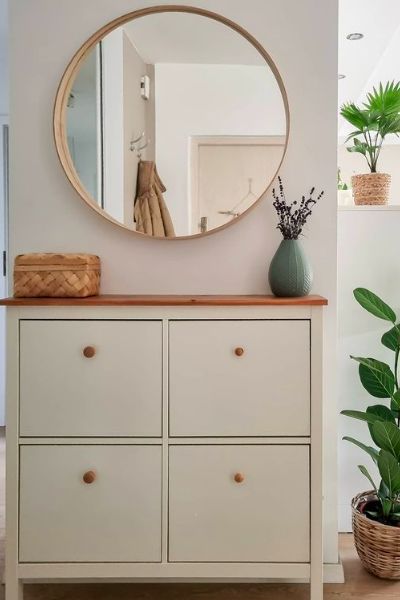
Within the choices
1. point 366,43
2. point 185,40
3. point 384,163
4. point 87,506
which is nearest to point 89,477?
point 87,506

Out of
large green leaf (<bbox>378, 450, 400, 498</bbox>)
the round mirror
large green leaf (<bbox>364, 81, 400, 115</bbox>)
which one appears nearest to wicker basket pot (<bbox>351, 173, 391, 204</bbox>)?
large green leaf (<bbox>364, 81, 400, 115</bbox>)

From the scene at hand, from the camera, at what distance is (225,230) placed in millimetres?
1898

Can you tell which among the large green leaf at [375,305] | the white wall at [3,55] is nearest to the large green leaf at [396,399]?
the large green leaf at [375,305]

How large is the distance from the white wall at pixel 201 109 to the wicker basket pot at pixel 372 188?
50 centimetres

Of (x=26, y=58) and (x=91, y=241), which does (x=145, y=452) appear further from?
(x=26, y=58)

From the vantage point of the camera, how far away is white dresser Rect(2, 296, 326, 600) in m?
1.58

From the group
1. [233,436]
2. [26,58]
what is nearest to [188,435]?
[233,436]

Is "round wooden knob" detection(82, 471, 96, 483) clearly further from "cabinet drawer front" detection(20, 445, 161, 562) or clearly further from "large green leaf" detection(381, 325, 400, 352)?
"large green leaf" detection(381, 325, 400, 352)

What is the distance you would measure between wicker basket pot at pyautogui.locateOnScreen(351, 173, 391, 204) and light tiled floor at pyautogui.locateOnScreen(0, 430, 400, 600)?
1414mm

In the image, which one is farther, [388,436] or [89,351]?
[388,436]

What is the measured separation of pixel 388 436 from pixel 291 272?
0.62 m

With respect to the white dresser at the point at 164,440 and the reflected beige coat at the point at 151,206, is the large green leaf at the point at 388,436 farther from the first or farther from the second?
the reflected beige coat at the point at 151,206

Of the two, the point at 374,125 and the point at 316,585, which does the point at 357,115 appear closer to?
the point at 374,125

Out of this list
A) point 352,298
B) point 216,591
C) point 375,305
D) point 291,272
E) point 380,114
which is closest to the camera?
point 291,272
